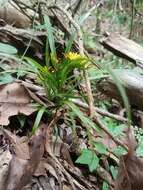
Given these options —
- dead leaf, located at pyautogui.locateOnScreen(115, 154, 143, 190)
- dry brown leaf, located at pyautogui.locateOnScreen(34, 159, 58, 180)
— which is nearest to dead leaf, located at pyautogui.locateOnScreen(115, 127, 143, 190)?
dead leaf, located at pyautogui.locateOnScreen(115, 154, 143, 190)

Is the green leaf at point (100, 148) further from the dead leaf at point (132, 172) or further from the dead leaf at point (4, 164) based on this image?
the dead leaf at point (4, 164)

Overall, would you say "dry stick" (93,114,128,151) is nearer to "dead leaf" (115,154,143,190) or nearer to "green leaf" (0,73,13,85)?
"dead leaf" (115,154,143,190)

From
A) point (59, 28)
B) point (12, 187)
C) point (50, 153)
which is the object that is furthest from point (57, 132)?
point (59, 28)

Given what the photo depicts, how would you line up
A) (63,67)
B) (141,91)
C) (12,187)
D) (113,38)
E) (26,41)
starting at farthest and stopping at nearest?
1. (26,41)
2. (113,38)
3. (141,91)
4. (63,67)
5. (12,187)

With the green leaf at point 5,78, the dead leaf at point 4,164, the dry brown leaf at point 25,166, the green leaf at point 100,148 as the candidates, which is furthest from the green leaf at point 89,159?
the green leaf at point 5,78

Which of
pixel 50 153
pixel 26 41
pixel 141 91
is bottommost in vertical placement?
pixel 50 153

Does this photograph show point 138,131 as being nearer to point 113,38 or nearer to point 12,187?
point 113,38
